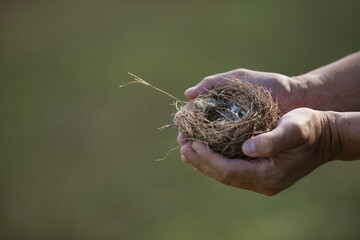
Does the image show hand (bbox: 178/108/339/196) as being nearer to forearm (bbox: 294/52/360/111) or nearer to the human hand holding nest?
the human hand holding nest

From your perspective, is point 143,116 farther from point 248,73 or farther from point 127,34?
point 248,73

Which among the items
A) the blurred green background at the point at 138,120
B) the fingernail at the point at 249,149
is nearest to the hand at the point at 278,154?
the fingernail at the point at 249,149

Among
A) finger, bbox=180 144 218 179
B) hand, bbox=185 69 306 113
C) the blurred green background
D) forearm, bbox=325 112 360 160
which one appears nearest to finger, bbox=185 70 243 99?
hand, bbox=185 69 306 113

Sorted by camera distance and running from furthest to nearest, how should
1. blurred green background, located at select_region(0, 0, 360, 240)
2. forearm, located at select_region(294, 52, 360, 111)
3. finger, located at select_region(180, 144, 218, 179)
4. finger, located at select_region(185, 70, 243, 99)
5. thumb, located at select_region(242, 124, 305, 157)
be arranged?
blurred green background, located at select_region(0, 0, 360, 240), forearm, located at select_region(294, 52, 360, 111), finger, located at select_region(185, 70, 243, 99), finger, located at select_region(180, 144, 218, 179), thumb, located at select_region(242, 124, 305, 157)

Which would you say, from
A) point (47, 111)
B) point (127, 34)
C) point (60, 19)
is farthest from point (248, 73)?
point (60, 19)

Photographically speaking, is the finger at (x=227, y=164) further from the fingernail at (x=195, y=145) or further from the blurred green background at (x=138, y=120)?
the blurred green background at (x=138, y=120)
